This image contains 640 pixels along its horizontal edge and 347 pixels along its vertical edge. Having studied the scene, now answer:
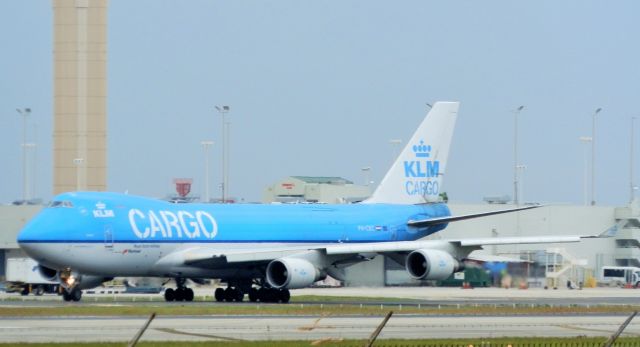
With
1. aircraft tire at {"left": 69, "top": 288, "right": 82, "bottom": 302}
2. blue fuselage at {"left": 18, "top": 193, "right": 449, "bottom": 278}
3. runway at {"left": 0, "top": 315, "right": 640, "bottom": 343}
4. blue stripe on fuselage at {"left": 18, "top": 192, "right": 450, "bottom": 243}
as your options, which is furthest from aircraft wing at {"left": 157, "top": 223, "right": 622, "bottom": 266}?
runway at {"left": 0, "top": 315, "right": 640, "bottom": 343}

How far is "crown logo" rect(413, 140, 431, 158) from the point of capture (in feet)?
250

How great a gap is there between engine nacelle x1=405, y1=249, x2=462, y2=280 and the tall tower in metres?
61.6

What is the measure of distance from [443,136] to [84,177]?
181 ft

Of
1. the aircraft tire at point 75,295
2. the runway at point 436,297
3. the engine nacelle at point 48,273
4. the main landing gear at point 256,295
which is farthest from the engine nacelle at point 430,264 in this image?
the engine nacelle at point 48,273

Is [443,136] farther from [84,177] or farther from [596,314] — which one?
[84,177]

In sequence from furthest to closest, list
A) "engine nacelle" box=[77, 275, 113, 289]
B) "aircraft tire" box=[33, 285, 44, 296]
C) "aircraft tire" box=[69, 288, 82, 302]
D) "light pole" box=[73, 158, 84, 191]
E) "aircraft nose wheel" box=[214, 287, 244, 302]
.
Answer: "light pole" box=[73, 158, 84, 191] → "aircraft tire" box=[33, 285, 44, 296] → "aircraft nose wheel" box=[214, 287, 244, 302] → "engine nacelle" box=[77, 275, 113, 289] → "aircraft tire" box=[69, 288, 82, 302]

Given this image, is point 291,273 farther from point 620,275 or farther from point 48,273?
point 620,275

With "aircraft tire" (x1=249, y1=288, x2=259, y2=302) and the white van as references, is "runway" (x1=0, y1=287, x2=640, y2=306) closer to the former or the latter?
"aircraft tire" (x1=249, y1=288, x2=259, y2=302)

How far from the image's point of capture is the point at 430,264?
216 ft

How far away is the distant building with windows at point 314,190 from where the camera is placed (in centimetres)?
12688

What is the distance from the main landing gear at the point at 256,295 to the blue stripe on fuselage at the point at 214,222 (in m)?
2.47

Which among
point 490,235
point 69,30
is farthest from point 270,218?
point 69,30

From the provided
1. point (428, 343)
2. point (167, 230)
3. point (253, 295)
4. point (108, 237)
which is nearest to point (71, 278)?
point (108, 237)

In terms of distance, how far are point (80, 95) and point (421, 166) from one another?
54766 millimetres
